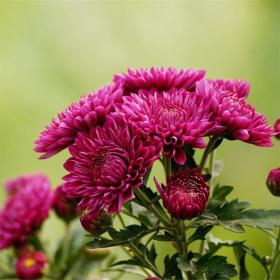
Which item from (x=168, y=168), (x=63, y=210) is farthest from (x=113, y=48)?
(x=168, y=168)

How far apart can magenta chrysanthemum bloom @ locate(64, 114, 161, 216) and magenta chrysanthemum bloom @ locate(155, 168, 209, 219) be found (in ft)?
0.15

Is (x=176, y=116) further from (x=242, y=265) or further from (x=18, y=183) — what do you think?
(x=18, y=183)

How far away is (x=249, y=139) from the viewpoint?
2.84 feet

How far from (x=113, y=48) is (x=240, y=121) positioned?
2247 mm

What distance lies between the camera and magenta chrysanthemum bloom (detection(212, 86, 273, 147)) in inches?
32.6

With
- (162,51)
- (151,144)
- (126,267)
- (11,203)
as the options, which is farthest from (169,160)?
(162,51)

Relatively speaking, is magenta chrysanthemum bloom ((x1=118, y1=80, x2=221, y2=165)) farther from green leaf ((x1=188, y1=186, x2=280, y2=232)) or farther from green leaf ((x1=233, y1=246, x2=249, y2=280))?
green leaf ((x1=233, y1=246, x2=249, y2=280))

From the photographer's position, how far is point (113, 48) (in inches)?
119

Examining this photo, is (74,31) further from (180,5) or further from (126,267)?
(126,267)

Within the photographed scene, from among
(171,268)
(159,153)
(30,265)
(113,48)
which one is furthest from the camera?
(113,48)

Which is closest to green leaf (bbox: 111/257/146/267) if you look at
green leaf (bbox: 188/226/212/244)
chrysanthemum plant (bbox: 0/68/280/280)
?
chrysanthemum plant (bbox: 0/68/280/280)

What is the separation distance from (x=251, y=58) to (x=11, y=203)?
1.96 metres

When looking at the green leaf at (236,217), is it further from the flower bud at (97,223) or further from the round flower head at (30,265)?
the round flower head at (30,265)

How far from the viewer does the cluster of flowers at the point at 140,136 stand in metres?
0.79
